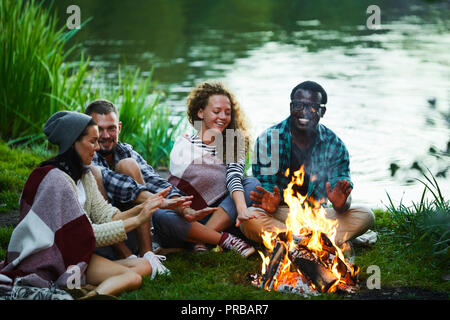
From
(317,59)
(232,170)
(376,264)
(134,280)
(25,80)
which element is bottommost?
(376,264)

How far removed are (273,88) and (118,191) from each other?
8.18 metres

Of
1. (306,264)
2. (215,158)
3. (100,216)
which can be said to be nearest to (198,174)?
(215,158)

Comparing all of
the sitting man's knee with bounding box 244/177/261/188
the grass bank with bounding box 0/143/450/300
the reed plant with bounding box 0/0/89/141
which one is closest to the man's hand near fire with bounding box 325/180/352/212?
the grass bank with bounding box 0/143/450/300

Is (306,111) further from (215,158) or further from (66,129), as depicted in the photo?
(66,129)

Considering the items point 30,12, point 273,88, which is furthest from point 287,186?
point 273,88

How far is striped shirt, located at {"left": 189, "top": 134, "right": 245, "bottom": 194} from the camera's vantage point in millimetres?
4637

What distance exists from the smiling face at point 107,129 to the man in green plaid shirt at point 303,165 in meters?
1.07

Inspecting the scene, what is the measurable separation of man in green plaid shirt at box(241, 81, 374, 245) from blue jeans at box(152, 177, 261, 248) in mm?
131

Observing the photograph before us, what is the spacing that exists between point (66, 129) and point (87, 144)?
0.15 m

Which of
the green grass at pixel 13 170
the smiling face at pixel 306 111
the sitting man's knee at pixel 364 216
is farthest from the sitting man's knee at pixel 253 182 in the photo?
the green grass at pixel 13 170

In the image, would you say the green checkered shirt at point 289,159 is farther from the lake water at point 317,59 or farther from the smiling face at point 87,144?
the lake water at point 317,59

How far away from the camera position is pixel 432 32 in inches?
663

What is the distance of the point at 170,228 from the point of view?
449 cm

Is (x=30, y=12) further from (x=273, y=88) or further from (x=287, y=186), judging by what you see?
(x=273, y=88)
